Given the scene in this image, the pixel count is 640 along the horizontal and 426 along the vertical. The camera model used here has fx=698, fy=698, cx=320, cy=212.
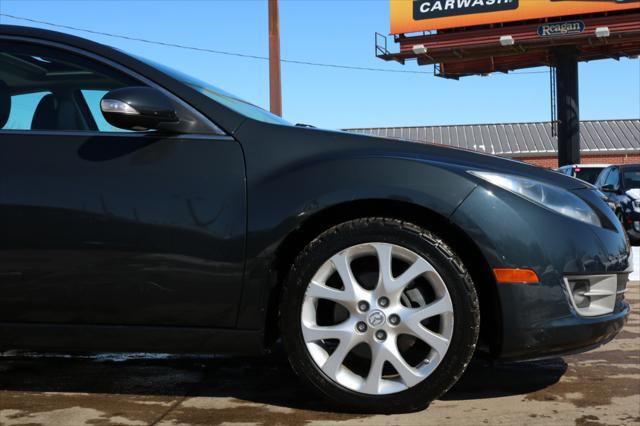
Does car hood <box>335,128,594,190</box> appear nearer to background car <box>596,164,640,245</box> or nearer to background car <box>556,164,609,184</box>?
background car <box>596,164,640,245</box>

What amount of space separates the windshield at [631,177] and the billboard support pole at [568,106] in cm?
1723

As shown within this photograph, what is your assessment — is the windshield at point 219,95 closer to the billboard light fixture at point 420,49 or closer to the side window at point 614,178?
the side window at point 614,178

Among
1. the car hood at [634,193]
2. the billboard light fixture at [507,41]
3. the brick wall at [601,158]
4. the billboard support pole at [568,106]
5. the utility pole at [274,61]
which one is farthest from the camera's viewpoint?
the brick wall at [601,158]

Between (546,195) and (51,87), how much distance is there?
2121 mm

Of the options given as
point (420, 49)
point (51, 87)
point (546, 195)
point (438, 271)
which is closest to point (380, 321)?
point (438, 271)

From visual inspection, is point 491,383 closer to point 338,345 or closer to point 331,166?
point 338,345

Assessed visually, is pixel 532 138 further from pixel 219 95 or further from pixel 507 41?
pixel 219 95

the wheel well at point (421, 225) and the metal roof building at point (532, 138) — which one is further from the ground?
the metal roof building at point (532, 138)

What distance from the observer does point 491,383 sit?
10.3 feet

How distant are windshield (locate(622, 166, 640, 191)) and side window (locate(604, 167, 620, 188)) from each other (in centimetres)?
13

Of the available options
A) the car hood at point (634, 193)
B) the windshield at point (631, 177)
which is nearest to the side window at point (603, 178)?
the windshield at point (631, 177)

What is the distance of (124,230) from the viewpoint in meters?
2.68

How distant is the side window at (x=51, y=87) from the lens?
2.93m

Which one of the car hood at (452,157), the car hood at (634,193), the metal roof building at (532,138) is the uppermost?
the metal roof building at (532,138)
